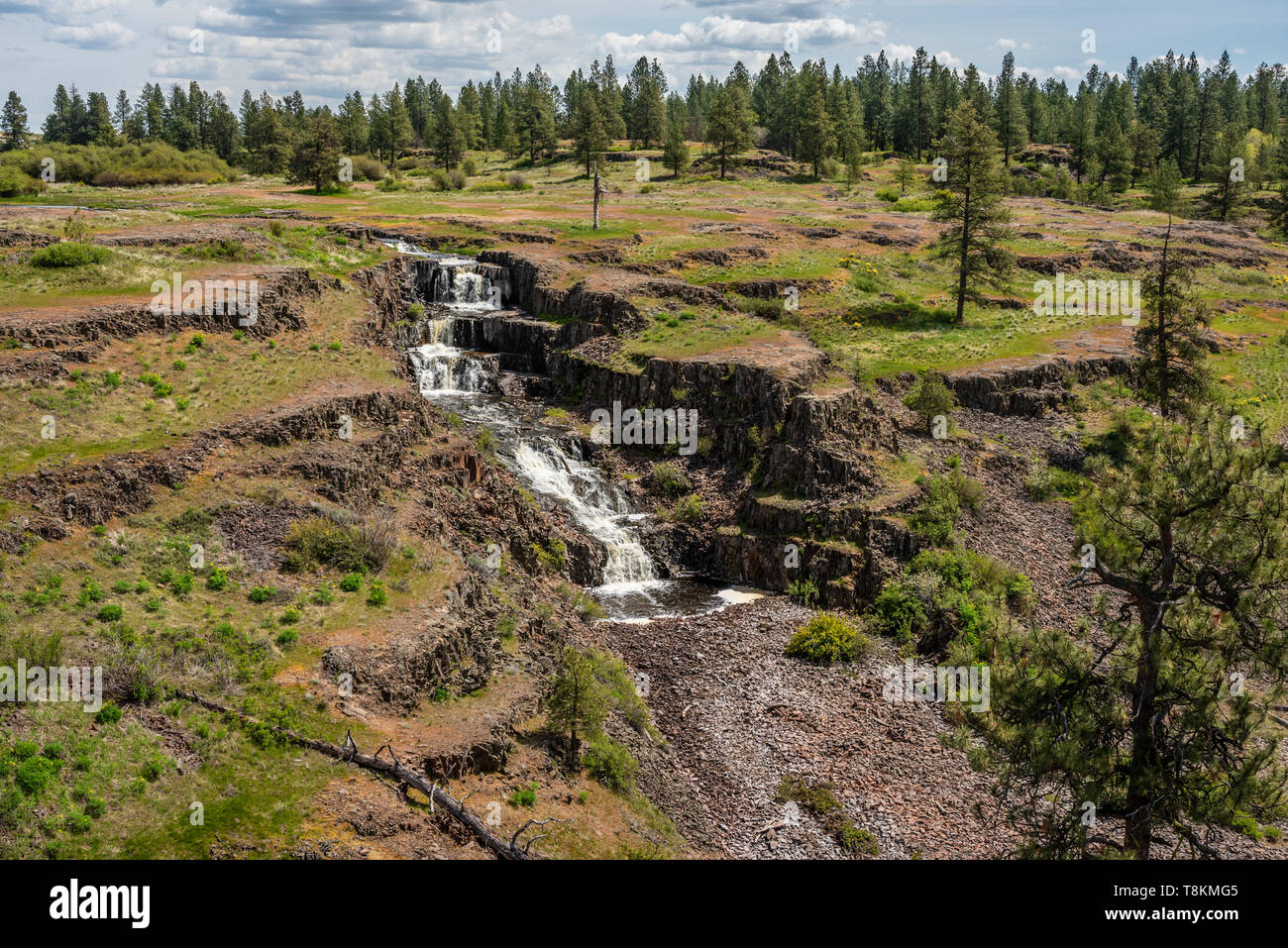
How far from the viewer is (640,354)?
46.8m

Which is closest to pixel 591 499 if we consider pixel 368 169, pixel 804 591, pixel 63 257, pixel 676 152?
pixel 804 591

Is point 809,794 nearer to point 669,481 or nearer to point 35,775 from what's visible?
point 35,775

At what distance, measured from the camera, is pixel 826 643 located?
3089 cm

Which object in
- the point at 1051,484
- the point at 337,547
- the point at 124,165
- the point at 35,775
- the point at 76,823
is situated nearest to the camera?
the point at 76,823

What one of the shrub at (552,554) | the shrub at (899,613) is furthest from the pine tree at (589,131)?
the shrub at (899,613)

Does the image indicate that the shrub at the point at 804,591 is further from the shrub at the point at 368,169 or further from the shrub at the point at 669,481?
the shrub at the point at 368,169

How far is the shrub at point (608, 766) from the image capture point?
21594 millimetres

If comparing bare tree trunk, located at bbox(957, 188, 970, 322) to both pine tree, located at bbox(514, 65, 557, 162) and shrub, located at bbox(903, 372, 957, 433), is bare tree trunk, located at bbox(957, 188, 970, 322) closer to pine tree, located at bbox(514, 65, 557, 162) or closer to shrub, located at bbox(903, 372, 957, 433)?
shrub, located at bbox(903, 372, 957, 433)

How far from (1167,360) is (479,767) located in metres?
41.0

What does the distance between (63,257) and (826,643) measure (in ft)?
114

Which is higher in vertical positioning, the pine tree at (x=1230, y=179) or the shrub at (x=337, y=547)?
the pine tree at (x=1230, y=179)

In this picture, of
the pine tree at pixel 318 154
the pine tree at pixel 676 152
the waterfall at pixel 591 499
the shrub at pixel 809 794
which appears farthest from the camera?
the pine tree at pixel 676 152

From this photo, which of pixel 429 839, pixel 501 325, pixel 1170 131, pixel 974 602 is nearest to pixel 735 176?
pixel 1170 131

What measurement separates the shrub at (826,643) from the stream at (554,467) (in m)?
4.20
